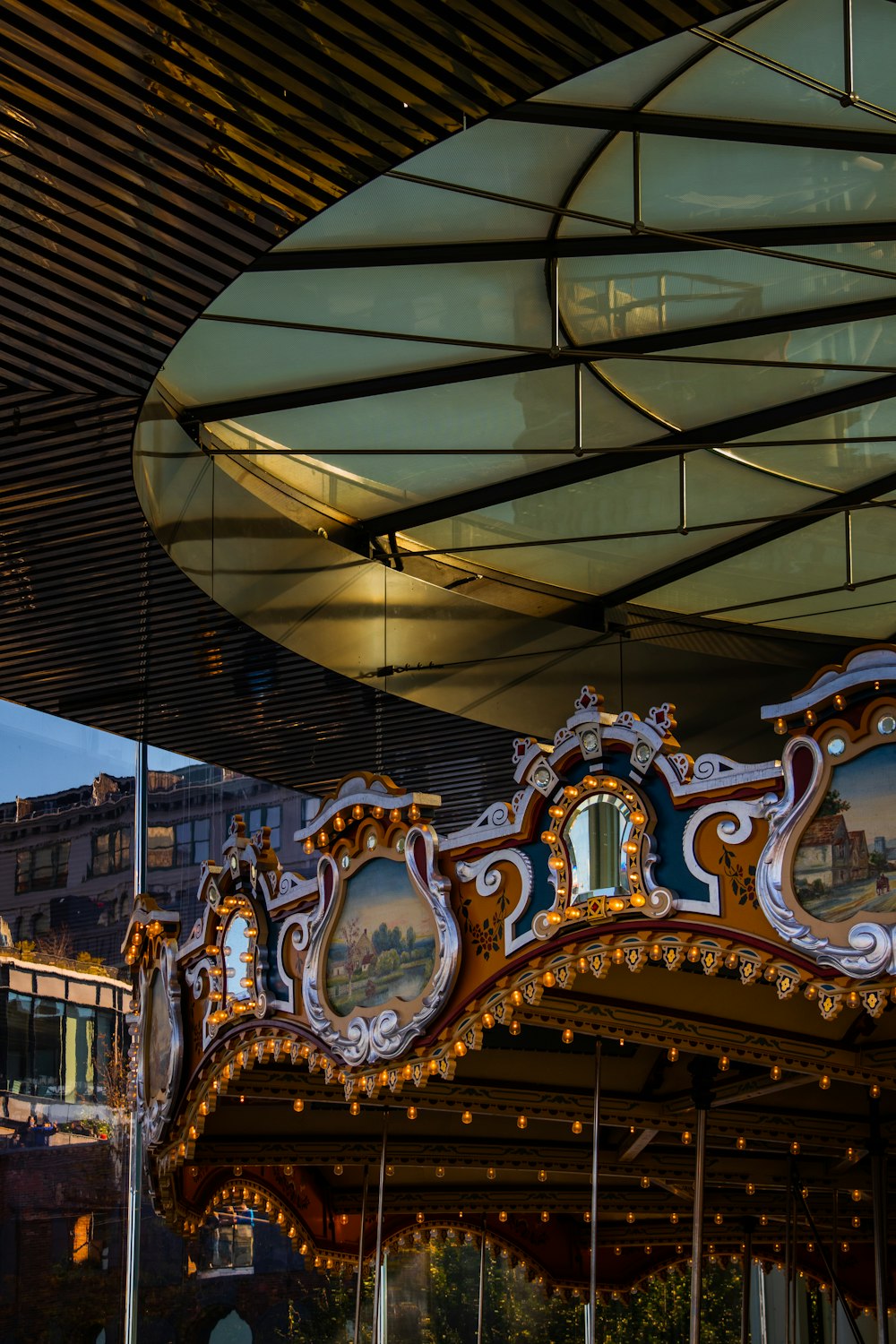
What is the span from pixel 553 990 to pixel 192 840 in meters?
7.89

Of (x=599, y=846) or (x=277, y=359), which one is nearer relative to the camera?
(x=599, y=846)

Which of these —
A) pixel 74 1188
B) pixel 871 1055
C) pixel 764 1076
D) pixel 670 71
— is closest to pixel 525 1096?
pixel 764 1076

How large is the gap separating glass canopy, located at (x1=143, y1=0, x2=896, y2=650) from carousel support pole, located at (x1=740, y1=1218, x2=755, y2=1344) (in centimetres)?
682

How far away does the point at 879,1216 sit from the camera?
12.6 metres

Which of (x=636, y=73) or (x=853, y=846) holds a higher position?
(x=636, y=73)

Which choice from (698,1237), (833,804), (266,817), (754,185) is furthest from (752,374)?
(266,817)

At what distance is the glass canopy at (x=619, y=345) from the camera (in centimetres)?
817

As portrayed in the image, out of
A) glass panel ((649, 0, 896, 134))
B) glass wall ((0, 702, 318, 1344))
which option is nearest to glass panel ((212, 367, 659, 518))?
glass panel ((649, 0, 896, 134))

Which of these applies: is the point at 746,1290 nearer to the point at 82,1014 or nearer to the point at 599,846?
the point at 82,1014

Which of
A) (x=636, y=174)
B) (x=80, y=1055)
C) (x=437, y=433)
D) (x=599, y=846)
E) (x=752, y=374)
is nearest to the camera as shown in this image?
(x=636, y=174)

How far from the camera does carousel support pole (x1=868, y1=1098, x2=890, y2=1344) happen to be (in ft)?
40.6

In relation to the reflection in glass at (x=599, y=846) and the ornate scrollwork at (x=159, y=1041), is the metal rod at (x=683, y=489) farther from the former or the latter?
the ornate scrollwork at (x=159, y=1041)

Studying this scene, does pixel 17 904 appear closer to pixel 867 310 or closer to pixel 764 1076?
pixel 764 1076

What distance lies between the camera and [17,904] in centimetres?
1591
